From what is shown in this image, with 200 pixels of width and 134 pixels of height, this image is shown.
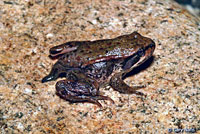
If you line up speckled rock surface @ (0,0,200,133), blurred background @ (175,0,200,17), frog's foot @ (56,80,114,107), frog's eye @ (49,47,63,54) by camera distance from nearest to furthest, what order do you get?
speckled rock surface @ (0,0,200,133), frog's foot @ (56,80,114,107), frog's eye @ (49,47,63,54), blurred background @ (175,0,200,17)

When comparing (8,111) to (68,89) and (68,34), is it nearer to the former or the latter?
(68,89)

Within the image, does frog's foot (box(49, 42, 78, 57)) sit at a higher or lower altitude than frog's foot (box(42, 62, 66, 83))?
higher

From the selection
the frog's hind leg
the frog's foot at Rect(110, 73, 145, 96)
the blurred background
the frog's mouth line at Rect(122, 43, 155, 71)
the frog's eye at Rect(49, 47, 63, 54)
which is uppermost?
the frog's mouth line at Rect(122, 43, 155, 71)

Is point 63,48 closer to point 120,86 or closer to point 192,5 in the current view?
point 120,86

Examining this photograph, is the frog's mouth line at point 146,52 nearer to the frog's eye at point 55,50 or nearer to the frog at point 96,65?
the frog at point 96,65

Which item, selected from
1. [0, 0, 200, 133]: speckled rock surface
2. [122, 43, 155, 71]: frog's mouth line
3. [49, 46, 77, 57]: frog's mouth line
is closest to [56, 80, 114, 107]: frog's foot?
[0, 0, 200, 133]: speckled rock surface

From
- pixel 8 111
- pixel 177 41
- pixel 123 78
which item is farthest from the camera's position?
pixel 177 41

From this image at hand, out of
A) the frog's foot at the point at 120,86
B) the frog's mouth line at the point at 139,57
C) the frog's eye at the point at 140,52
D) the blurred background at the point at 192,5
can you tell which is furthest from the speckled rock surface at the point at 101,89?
the blurred background at the point at 192,5

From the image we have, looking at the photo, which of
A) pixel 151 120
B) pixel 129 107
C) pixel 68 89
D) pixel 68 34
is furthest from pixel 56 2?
pixel 151 120

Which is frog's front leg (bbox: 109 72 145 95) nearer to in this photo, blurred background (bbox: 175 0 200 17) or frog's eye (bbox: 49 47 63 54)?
frog's eye (bbox: 49 47 63 54)
